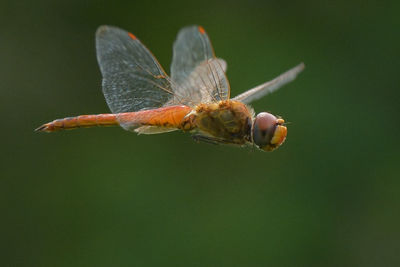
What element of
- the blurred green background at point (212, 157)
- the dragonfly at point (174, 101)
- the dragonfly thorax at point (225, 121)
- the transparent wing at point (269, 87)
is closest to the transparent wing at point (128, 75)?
the dragonfly at point (174, 101)

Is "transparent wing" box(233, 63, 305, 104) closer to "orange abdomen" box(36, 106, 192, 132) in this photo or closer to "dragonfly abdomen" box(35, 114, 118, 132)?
"orange abdomen" box(36, 106, 192, 132)

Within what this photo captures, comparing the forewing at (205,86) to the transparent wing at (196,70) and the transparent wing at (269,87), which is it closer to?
the transparent wing at (196,70)

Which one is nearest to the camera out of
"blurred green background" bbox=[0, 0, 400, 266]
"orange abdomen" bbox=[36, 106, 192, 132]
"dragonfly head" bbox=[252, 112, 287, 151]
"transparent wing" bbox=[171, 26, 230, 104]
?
"dragonfly head" bbox=[252, 112, 287, 151]

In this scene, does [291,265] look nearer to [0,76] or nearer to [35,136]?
[35,136]

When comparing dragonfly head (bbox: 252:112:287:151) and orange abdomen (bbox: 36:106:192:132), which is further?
orange abdomen (bbox: 36:106:192:132)

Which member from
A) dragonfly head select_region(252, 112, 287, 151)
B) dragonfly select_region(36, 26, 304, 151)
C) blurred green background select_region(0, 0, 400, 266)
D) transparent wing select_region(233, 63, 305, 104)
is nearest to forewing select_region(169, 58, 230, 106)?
dragonfly select_region(36, 26, 304, 151)

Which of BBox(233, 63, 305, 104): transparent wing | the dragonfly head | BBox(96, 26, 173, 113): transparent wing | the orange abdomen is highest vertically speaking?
BBox(96, 26, 173, 113): transparent wing

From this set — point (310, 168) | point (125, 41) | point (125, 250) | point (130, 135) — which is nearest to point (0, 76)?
point (130, 135)
